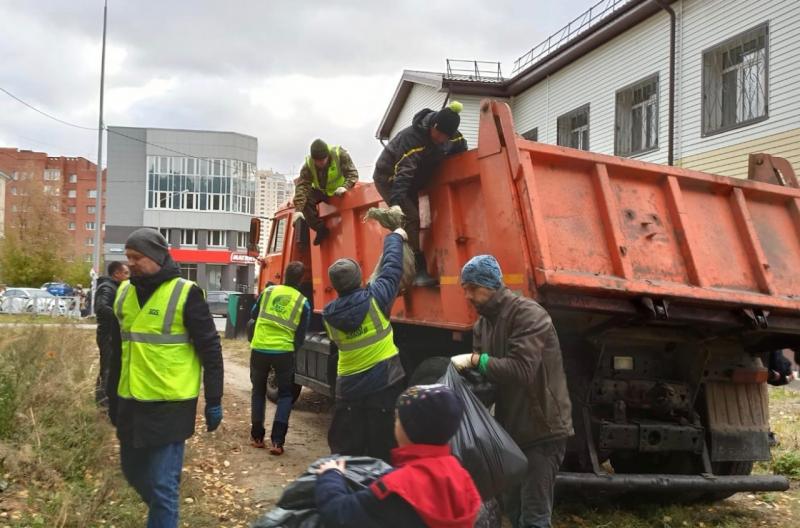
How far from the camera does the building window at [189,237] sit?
5388cm

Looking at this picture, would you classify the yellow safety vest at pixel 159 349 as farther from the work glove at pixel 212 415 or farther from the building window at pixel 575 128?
the building window at pixel 575 128

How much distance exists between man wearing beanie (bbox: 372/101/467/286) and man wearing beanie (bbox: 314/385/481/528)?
2816mm

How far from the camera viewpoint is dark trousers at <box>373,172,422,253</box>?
196 inches

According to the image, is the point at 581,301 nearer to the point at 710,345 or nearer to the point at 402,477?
the point at 710,345

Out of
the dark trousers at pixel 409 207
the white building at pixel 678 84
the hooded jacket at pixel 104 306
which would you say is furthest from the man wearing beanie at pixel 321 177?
the white building at pixel 678 84

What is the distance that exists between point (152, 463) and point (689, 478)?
3.11 m

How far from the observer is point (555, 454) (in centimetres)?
351

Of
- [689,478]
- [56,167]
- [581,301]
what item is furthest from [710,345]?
[56,167]

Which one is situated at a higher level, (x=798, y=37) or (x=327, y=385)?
(x=798, y=37)

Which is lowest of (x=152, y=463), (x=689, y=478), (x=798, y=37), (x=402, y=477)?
(x=689, y=478)

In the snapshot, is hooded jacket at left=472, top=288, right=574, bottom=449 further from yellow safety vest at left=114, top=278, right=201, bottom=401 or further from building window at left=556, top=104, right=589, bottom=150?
building window at left=556, top=104, right=589, bottom=150

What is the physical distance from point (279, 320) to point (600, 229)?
3033 mm

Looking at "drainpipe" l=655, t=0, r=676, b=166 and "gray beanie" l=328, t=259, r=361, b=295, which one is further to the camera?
"drainpipe" l=655, t=0, r=676, b=166

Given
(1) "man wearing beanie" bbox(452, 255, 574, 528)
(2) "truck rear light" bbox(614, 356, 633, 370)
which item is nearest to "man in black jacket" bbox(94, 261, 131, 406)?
(1) "man wearing beanie" bbox(452, 255, 574, 528)
